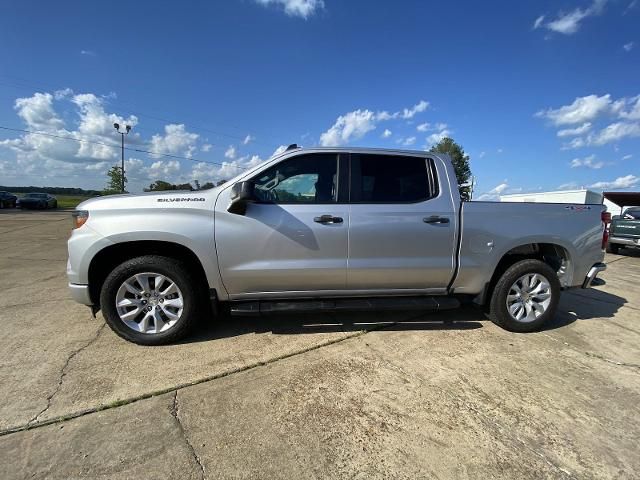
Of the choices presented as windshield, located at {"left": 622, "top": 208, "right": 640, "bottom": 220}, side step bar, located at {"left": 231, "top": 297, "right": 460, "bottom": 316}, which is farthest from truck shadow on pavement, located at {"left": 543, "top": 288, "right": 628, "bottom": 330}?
windshield, located at {"left": 622, "top": 208, "right": 640, "bottom": 220}

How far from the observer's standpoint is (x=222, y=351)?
3311mm

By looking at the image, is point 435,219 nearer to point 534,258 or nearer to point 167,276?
point 534,258

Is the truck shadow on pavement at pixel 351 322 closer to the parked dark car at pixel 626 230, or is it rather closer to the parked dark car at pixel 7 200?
the parked dark car at pixel 626 230

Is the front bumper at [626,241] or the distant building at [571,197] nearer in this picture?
the front bumper at [626,241]

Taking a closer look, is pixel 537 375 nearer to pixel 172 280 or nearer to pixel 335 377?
pixel 335 377

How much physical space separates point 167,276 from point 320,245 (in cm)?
147

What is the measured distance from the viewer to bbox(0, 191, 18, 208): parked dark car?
104ft

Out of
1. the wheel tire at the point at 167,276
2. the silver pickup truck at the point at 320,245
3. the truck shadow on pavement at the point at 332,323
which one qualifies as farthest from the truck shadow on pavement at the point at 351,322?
the silver pickup truck at the point at 320,245

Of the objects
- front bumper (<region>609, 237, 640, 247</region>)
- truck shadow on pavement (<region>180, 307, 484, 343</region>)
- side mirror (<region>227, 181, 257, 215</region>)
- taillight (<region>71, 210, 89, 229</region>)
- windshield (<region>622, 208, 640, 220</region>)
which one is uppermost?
windshield (<region>622, 208, 640, 220</region>)

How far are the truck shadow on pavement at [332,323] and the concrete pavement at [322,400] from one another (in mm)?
27

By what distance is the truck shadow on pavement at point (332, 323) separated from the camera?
3774 mm

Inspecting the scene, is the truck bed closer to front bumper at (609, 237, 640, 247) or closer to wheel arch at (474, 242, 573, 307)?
wheel arch at (474, 242, 573, 307)

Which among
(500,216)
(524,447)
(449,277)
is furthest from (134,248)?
(500,216)

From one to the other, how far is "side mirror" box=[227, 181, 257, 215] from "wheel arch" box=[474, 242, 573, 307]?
2.67 metres
